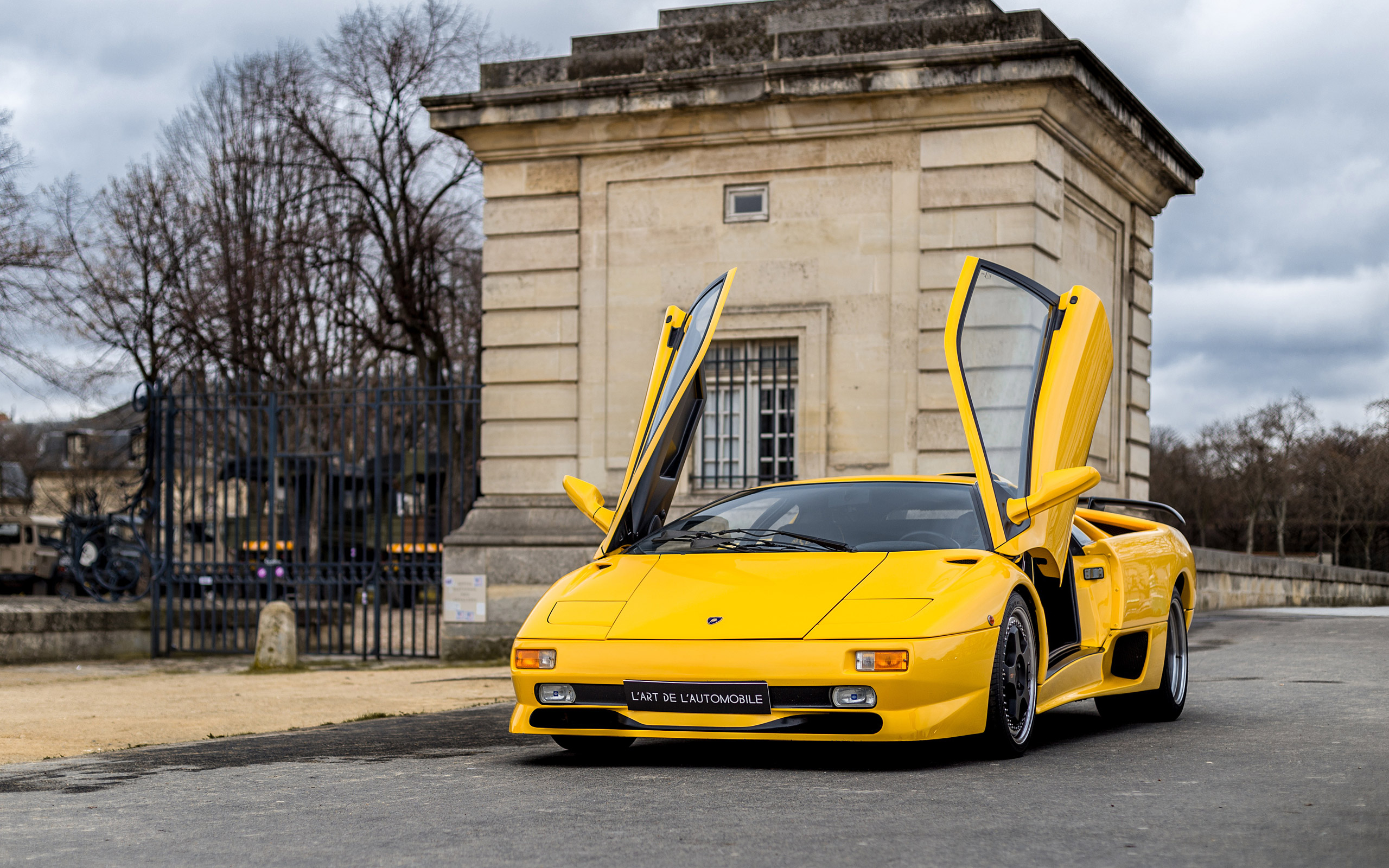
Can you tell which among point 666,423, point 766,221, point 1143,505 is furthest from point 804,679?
point 766,221

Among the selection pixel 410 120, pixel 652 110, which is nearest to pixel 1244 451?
pixel 410 120

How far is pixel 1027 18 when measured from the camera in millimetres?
14172

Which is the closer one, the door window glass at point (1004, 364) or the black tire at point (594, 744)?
the black tire at point (594, 744)

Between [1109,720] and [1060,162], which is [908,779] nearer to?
[1109,720]

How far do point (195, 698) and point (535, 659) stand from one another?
628 cm

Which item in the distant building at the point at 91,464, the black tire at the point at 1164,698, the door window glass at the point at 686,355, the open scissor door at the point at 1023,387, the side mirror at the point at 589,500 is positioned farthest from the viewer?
the distant building at the point at 91,464

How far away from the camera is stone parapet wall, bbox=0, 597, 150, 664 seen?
15.1 m

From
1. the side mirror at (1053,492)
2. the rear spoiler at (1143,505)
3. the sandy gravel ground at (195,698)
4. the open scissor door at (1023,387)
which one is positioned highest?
the open scissor door at (1023,387)

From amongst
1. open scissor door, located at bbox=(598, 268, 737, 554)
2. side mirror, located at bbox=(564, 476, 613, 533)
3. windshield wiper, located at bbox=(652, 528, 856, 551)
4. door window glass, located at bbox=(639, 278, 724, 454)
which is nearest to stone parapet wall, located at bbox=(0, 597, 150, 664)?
side mirror, located at bbox=(564, 476, 613, 533)

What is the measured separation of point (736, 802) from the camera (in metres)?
4.97

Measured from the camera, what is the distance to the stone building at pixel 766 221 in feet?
46.4

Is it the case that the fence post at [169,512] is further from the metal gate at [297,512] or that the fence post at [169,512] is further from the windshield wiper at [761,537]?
the windshield wiper at [761,537]

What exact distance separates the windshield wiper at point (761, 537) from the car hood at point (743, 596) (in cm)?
10

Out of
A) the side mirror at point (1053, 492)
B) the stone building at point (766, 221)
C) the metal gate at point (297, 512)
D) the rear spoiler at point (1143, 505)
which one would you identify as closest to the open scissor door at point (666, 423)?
the side mirror at point (1053, 492)
